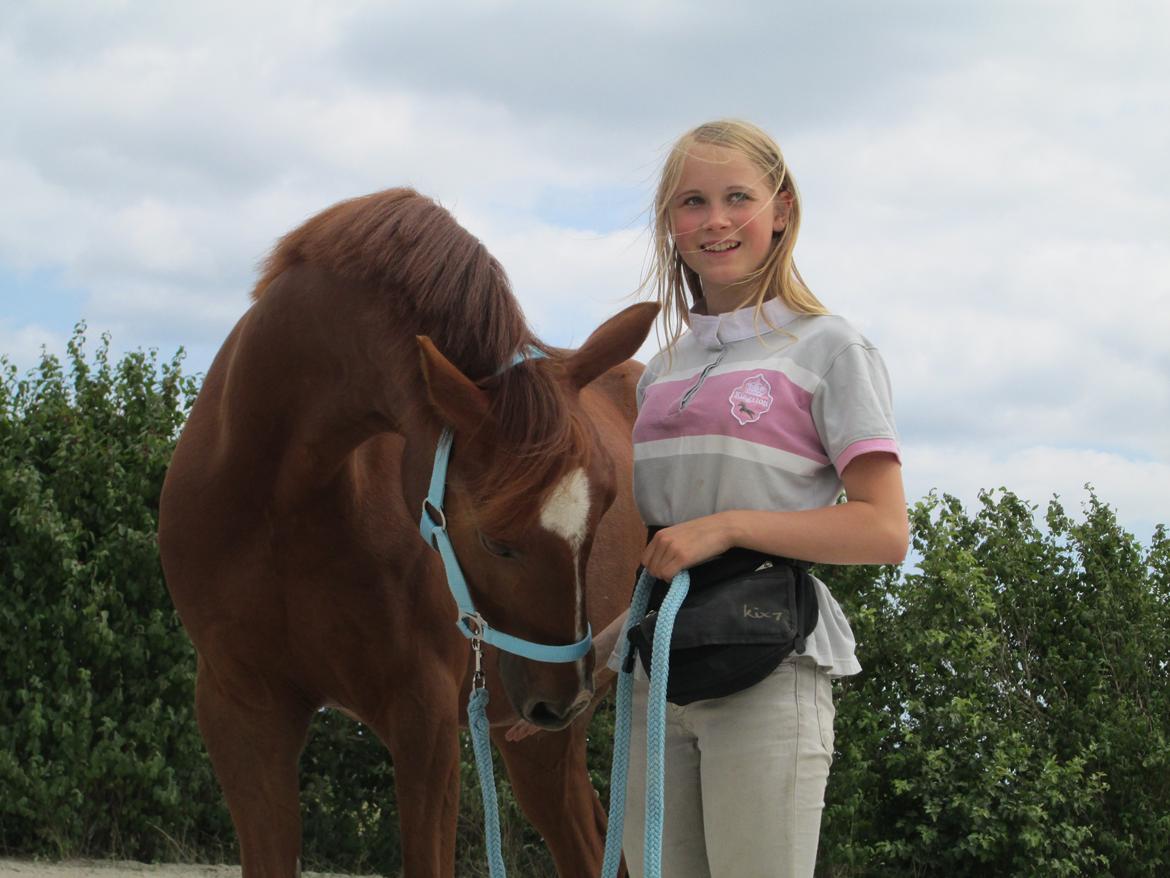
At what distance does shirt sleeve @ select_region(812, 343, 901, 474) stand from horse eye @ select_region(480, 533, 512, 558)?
0.62 meters

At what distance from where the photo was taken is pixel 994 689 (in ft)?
17.2

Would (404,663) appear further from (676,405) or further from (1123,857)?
(1123,857)

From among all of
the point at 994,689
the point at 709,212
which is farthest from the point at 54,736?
the point at 709,212

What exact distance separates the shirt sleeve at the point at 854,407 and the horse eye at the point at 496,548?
616 millimetres

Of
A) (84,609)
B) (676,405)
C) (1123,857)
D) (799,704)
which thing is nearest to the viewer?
(799,704)

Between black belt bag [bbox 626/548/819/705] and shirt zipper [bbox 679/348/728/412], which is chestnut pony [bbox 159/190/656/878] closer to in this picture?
shirt zipper [bbox 679/348/728/412]

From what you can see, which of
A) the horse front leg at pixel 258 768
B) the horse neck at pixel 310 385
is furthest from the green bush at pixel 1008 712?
the horse neck at pixel 310 385

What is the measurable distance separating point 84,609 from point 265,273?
9.28ft

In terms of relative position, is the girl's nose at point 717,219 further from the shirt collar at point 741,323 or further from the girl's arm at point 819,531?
the girl's arm at point 819,531

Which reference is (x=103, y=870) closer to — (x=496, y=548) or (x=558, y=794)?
(x=558, y=794)

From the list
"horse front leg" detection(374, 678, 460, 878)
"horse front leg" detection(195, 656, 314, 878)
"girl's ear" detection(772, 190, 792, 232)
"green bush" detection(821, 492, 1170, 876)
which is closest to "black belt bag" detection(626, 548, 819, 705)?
"girl's ear" detection(772, 190, 792, 232)

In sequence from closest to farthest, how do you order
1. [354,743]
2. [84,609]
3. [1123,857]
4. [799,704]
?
[799,704]
[1123,857]
[84,609]
[354,743]

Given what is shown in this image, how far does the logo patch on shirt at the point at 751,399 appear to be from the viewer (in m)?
2.06

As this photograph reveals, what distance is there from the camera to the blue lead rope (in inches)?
75.5
